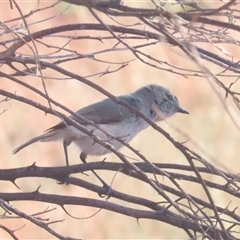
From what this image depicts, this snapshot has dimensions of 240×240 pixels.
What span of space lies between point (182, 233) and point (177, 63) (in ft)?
8.13

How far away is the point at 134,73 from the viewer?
895cm

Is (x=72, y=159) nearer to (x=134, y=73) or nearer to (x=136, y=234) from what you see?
(x=136, y=234)

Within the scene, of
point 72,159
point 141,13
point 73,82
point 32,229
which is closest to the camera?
point 141,13

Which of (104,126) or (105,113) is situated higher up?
(105,113)

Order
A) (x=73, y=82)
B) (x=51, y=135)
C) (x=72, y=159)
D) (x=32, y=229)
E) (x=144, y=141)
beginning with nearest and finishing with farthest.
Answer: (x=51, y=135) → (x=32, y=229) → (x=72, y=159) → (x=144, y=141) → (x=73, y=82)

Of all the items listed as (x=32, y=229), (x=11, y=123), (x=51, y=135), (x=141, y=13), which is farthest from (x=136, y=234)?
(x=141, y=13)

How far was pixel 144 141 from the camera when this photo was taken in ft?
27.0

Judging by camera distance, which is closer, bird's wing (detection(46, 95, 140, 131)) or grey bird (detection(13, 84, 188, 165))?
grey bird (detection(13, 84, 188, 165))

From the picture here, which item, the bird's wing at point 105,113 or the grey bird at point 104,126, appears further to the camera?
the bird's wing at point 105,113

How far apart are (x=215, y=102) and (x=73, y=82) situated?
1.93 meters

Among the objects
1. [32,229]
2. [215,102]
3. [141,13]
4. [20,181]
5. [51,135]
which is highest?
[215,102]

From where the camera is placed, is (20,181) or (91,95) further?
(91,95)

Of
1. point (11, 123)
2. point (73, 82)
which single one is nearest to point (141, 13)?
point (11, 123)

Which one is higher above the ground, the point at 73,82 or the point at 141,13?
the point at 73,82
